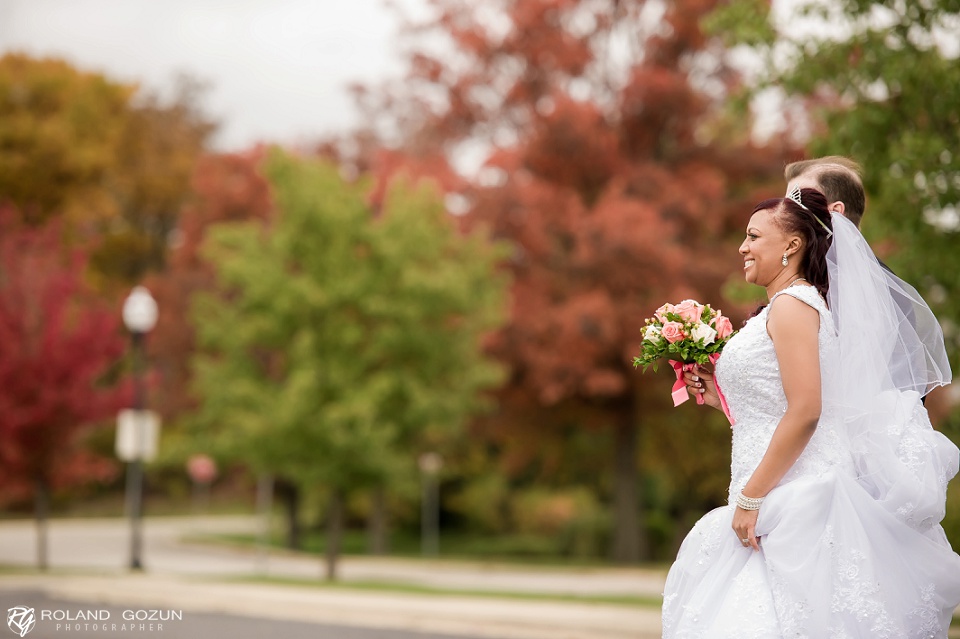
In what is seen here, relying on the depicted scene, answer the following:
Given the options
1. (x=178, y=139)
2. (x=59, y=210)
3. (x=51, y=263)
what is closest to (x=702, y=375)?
(x=51, y=263)

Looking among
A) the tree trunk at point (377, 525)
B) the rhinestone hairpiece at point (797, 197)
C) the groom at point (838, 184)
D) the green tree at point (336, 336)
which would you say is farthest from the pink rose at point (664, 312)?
the tree trunk at point (377, 525)

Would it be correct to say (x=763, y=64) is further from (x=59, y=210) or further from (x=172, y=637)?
(x=59, y=210)

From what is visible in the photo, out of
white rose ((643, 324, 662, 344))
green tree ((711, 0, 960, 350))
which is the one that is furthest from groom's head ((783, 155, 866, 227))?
green tree ((711, 0, 960, 350))

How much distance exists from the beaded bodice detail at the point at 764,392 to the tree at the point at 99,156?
3400 centimetres

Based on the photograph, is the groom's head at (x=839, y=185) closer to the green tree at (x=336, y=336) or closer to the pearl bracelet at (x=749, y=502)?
the pearl bracelet at (x=749, y=502)

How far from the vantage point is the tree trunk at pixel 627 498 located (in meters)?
26.7

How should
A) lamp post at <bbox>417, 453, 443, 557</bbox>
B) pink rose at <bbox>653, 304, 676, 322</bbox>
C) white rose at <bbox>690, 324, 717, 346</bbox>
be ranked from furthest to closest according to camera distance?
1. lamp post at <bbox>417, 453, 443, 557</bbox>
2. pink rose at <bbox>653, 304, 676, 322</bbox>
3. white rose at <bbox>690, 324, 717, 346</bbox>

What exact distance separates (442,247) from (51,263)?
761 cm

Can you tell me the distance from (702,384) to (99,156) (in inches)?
1506

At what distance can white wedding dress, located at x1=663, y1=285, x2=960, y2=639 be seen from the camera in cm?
390

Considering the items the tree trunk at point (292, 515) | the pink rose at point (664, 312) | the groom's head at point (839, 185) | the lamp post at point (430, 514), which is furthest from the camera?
the lamp post at point (430, 514)

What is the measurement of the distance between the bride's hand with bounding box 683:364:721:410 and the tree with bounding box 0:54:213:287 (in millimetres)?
33580

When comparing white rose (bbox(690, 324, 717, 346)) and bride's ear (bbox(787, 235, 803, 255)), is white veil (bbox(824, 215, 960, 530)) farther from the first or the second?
white rose (bbox(690, 324, 717, 346))

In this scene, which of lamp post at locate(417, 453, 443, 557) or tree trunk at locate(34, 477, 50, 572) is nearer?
tree trunk at locate(34, 477, 50, 572)
